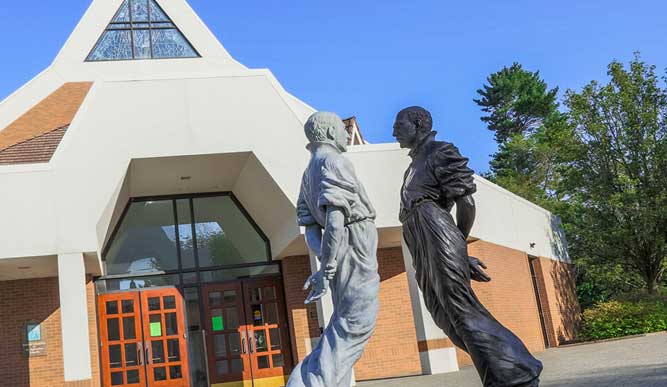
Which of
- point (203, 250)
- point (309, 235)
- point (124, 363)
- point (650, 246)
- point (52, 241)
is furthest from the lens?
point (650, 246)

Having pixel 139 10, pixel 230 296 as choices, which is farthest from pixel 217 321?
pixel 139 10

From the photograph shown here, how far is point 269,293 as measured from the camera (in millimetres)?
16875

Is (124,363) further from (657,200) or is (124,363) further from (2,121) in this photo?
(657,200)

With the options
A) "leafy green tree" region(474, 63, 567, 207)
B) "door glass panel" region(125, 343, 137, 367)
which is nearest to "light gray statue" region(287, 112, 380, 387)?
"door glass panel" region(125, 343, 137, 367)

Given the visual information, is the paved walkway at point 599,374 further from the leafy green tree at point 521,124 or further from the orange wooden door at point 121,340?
the leafy green tree at point 521,124

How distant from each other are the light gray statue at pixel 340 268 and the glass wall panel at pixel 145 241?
40.7 feet

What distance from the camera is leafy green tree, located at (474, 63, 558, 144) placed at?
50281 mm

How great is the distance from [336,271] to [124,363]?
40.7 ft

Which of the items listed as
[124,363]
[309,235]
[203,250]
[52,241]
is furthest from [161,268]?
[309,235]

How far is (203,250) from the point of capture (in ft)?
54.7

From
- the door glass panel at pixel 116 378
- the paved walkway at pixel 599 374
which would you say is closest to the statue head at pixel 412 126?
the paved walkway at pixel 599 374

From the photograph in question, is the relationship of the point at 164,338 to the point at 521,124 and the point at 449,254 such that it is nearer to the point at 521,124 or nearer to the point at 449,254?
the point at 449,254

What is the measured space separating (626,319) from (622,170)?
6.59 meters

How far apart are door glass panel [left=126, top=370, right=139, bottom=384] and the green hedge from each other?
1377 cm
